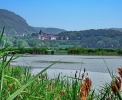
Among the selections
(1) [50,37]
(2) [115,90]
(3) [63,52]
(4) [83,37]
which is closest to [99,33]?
(4) [83,37]

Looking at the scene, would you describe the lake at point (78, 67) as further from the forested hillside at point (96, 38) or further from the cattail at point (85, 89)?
the forested hillside at point (96, 38)

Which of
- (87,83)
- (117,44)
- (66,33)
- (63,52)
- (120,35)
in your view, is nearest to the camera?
(87,83)

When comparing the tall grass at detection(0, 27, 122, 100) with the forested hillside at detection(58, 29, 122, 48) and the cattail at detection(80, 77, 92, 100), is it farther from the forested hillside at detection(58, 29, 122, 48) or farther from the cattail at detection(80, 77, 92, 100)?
the forested hillside at detection(58, 29, 122, 48)

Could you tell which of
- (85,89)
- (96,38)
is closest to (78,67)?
(85,89)

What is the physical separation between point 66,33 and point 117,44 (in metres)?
29.9

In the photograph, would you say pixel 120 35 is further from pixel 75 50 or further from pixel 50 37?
pixel 75 50

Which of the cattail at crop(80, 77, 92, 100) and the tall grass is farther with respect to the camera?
the tall grass

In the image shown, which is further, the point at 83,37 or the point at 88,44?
the point at 83,37

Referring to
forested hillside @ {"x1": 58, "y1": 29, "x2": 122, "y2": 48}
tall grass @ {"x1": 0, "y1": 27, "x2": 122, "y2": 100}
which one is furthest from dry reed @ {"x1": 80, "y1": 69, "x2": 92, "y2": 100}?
forested hillside @ {"x1": 58, "y1": 29, "x2": 122, "y2": 48}

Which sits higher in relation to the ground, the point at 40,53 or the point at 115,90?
the point at 115,90

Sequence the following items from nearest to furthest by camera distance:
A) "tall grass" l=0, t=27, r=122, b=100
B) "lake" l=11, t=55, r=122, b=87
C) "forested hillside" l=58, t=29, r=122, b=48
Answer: "tall grass" l=0, t=27, r=122, b=100 < "lake" l=11, t=55, r=122, b=87 < "forested hillside" l=58, t=29, r=122, b=48

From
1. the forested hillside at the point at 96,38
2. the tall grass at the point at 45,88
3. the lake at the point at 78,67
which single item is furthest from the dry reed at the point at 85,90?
the forested hillside at the point at 96,38

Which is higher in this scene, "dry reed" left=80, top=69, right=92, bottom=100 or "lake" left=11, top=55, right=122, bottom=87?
"dry reed" left=80, top=69, right=92, bottom=100

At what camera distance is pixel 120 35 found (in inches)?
5197
